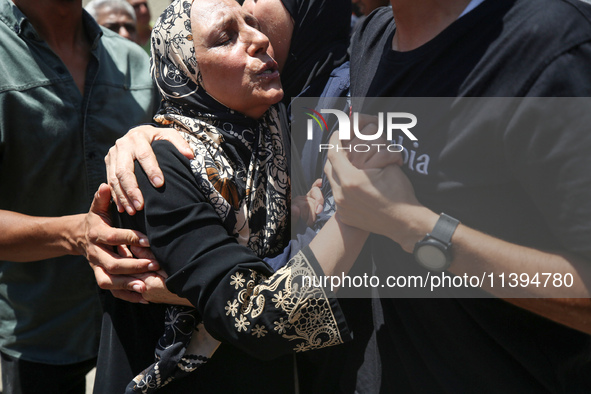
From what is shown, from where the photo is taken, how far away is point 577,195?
46.2 inches

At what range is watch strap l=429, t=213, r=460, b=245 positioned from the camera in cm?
131

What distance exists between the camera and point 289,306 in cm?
142

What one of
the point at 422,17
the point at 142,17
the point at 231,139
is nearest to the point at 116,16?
the point at 142,17

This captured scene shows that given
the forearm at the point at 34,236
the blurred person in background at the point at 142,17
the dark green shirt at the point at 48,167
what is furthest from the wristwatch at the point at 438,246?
the blurred person in background at the point at 142,17

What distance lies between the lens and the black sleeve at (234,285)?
143 centimetres

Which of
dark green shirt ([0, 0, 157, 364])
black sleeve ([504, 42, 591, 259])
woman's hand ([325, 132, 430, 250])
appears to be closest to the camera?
black sleeve ([504, 42, 591, 259])

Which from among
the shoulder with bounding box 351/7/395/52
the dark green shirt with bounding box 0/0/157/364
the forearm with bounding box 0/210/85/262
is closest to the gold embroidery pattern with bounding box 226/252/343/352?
the shoulder with bounding box 351/7/395/52

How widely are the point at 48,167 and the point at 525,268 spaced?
77.8 inches

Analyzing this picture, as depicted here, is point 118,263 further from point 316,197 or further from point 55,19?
point 55,19

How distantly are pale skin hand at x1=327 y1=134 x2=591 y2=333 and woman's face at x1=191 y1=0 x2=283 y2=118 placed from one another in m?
0.46

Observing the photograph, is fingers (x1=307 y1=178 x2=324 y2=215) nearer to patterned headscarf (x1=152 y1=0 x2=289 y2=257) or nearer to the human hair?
patterned headscarf (x1=152 y1=0 x2=289 y2=257)

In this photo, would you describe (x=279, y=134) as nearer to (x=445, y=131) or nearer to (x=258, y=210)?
(x=258, y=210)

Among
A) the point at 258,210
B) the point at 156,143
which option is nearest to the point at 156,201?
the point at 156,143

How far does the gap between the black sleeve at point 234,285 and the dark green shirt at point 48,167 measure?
3.49 feet
